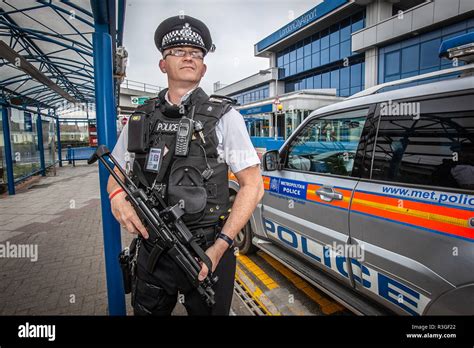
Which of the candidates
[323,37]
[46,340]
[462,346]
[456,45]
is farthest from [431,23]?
[46,340]

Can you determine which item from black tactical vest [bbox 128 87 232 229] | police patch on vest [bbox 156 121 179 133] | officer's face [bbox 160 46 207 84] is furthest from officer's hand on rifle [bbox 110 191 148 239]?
officer's face [bbox 160 46 207 84]

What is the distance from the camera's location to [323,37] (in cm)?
2528

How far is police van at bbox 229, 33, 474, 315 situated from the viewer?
5.13 ft

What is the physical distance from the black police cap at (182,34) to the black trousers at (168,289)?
3.85 feet

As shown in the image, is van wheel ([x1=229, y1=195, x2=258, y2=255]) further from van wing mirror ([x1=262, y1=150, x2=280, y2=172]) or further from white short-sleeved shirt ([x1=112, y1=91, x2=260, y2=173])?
white short-sleeved shirt ([x1=112, y1=91, x2=260, y2=173])

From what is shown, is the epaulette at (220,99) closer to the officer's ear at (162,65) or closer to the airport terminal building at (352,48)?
the officer's ear at (162,65)

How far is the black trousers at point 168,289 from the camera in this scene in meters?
1.54

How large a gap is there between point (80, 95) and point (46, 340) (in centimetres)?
1386

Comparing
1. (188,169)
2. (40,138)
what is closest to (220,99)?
(188,169)

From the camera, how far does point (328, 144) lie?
3.11 meters

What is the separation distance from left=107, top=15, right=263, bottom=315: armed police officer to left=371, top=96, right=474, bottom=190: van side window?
1.07 m

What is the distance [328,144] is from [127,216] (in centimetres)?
237

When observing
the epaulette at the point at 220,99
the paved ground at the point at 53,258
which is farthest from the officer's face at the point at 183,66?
the paved ground at the point at 53,258

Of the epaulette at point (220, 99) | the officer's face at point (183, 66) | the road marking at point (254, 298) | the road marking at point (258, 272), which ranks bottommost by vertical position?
the road marking at point (254, 298)
